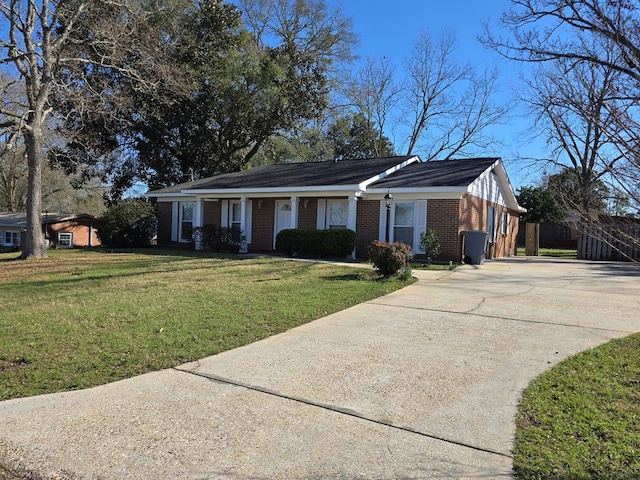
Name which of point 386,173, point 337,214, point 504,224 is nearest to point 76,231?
point 337,214

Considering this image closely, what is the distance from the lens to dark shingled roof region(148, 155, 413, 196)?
56.1 feet

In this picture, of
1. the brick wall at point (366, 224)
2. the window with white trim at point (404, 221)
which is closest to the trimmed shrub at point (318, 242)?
the brick wall at point (366, 224)

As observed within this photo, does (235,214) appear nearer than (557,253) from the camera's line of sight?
Yes

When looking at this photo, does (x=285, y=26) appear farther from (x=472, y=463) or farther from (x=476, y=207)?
(x=472, y=463)

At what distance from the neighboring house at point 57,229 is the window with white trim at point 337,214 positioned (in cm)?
1503

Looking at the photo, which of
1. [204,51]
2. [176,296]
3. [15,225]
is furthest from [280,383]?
[15,225]

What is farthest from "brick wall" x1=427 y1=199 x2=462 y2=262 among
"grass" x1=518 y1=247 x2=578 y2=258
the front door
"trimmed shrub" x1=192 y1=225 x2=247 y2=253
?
"grass" x1=518 y1=247 x2=578 y2=258

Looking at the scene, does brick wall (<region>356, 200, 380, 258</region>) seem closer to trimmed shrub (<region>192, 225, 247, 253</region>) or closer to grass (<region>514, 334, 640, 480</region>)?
trimmed shrub (<region>192, 225, 247, 253</region>)

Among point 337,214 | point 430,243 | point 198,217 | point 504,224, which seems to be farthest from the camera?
point 504,224

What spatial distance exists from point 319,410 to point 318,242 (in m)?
12.4

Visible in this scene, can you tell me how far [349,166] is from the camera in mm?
19828

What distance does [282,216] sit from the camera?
18.8 meters

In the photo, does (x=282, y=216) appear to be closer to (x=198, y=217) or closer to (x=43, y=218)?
(x=198, y=217)

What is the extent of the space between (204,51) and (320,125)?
10.9 metres
